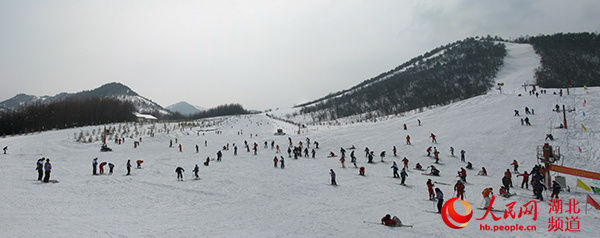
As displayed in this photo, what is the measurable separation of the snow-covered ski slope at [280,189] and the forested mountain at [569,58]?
8825 cm

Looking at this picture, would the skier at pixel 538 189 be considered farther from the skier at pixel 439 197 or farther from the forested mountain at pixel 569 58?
the forested mountain at pixel 569 58

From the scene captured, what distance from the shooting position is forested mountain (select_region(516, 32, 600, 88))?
10412 centimetres

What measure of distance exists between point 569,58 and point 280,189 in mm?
165411

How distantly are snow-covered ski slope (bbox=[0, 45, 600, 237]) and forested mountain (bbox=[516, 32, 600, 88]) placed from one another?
88.3 m

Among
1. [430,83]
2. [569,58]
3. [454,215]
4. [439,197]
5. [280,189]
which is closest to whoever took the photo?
[454,215]

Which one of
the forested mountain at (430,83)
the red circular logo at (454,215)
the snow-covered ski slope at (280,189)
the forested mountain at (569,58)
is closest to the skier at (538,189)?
the snow-covered ski slope at (280,189)

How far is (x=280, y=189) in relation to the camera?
1692 centimetres

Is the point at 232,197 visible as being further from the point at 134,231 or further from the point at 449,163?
the point at 449,163

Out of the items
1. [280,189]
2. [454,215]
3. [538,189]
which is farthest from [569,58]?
[280,189]

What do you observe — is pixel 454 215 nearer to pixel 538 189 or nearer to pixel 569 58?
pixel 538 189

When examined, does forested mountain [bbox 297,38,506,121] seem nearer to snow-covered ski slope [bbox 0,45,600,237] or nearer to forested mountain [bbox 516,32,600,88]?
forested mountain [bbox 516,32,600,88]

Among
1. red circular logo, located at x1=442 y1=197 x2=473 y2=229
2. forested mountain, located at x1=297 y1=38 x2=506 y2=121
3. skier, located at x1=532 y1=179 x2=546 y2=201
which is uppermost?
forested mountain, located at x1=297 y1=38 x2=506 y2=121

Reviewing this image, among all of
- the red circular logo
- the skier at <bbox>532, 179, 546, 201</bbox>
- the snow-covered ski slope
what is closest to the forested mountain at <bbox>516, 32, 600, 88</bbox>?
the snow-covered ski slope

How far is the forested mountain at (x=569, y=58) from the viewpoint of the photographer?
10412cm
